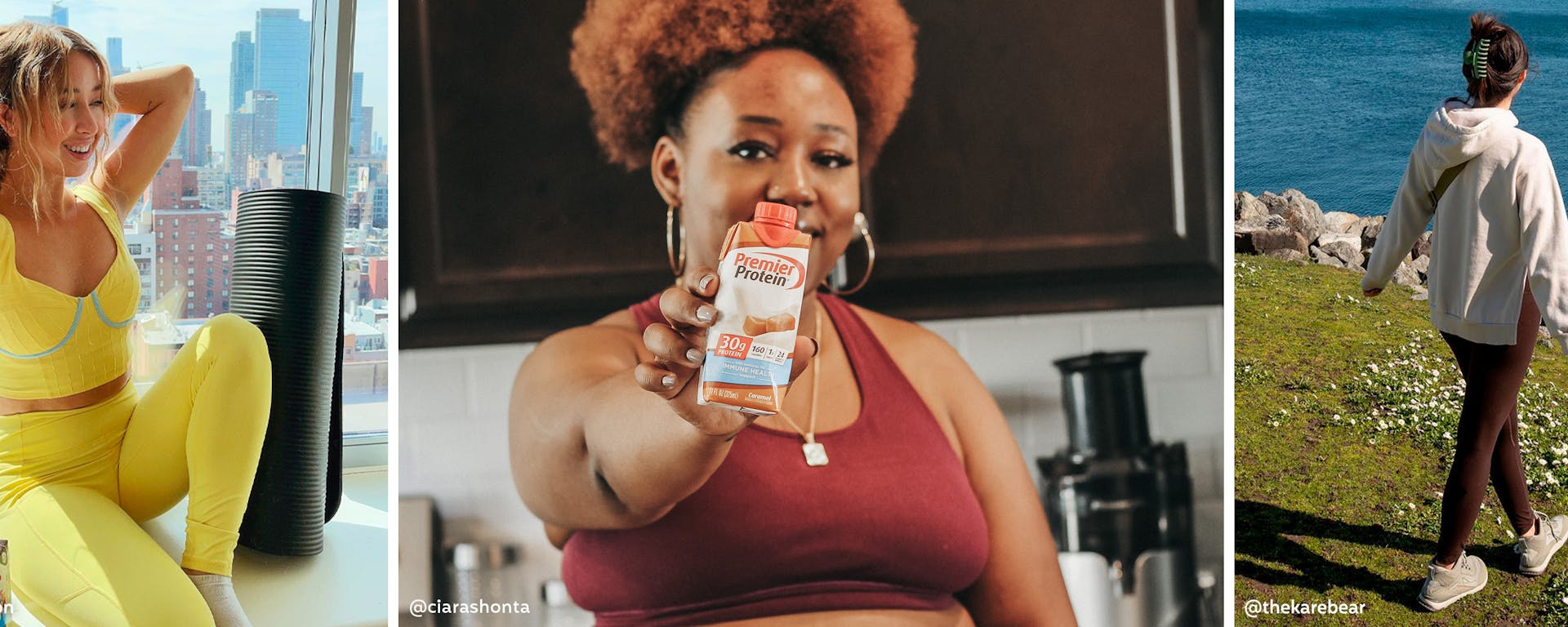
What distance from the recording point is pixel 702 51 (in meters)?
2.00

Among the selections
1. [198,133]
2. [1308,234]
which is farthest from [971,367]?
[198,133]

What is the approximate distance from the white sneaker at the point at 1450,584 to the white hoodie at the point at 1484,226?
51cm

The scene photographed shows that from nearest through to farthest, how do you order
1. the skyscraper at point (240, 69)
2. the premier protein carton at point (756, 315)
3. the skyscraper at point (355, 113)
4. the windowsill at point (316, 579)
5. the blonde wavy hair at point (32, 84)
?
the premier protein carton at point (756, 315) < the blonde wavy hair at point (32, 84) < the windowsill at point (316, 579) < the skyscraper at point (240, 69) < the skyscraper at point (355, 113)

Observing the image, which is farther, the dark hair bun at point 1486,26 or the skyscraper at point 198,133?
the skyscraper at point 198,133

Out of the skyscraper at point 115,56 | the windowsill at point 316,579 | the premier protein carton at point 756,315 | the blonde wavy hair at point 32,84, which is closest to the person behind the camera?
the premier protein carton at point 756,315

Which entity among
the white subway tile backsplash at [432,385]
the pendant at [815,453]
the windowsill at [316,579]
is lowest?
the windowsill at [316,579]

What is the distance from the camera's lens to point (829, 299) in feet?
6.77

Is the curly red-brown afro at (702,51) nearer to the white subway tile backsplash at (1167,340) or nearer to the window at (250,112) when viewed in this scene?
the white subway tile backsplash at (1167,340)

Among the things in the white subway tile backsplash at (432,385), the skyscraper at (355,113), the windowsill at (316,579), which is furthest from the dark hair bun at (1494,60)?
the skyscraper at (355,113)

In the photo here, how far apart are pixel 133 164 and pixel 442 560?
1101 millimetres

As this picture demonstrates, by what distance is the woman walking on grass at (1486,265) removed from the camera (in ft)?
6.68

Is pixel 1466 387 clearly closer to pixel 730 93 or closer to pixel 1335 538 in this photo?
pixel 1335 538

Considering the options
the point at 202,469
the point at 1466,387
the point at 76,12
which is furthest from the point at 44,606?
the point at 1466,387

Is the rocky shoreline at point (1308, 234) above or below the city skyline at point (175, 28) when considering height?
below
